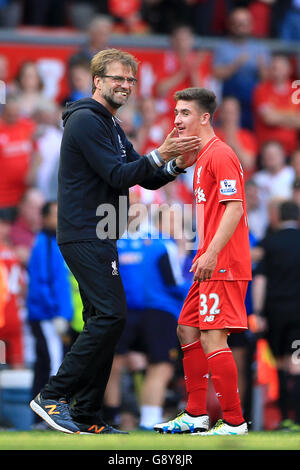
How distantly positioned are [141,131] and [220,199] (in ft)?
22.2

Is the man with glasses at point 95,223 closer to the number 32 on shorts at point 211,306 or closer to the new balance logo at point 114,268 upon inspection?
the new balance logo at point 114,268

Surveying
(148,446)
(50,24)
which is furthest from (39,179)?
(148,446)

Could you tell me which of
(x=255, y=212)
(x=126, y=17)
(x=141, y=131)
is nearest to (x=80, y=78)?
(x=141, y=131)

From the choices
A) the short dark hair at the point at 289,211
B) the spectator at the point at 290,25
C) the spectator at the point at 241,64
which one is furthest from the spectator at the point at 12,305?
the spectator at the point at 290,25

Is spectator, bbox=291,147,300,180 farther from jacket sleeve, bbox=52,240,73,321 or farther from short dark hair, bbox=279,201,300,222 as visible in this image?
jacket sleeve, bbox=52,240,73,321

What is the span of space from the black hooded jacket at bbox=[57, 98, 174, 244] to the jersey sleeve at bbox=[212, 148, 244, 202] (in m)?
0.41

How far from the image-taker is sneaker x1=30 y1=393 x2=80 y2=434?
6125 millimetres

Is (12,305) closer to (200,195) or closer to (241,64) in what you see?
(200,195)

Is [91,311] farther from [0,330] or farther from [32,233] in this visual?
[32,233]

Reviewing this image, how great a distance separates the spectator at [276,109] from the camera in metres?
14.1

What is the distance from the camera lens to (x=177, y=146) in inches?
244

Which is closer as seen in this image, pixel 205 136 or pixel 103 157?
pixel 103 157

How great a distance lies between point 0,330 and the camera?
33.3 ft

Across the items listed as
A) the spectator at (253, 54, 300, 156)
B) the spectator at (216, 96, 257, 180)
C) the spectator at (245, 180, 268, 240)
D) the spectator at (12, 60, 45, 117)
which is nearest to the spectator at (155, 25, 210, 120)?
the spectator at (216, 96, 257, 180)
